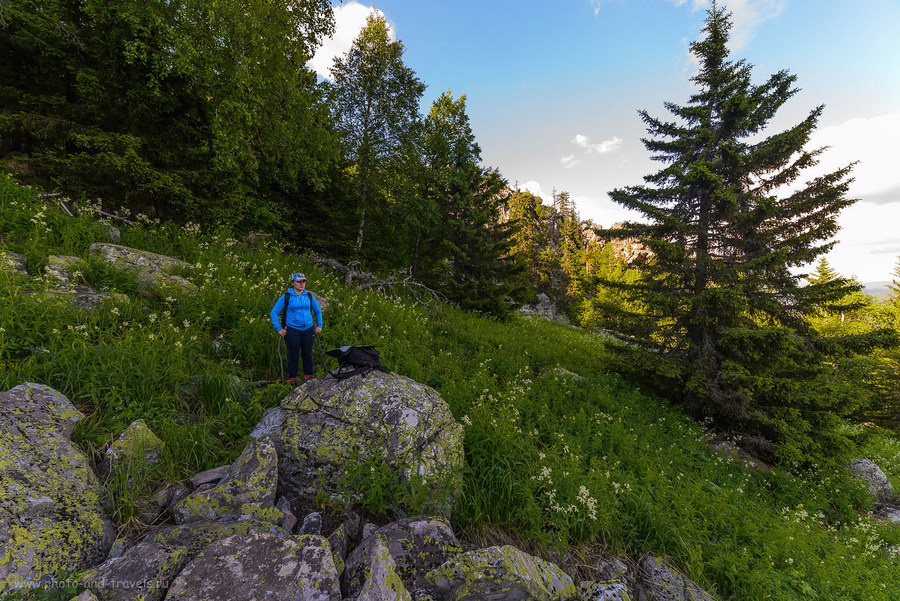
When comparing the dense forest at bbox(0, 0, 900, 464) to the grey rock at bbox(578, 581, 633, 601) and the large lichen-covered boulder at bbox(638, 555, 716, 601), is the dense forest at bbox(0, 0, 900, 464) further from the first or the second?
the grey rock at bbox(578, 581, 633, 601)

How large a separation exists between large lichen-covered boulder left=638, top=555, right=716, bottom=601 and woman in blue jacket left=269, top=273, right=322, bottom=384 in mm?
5579

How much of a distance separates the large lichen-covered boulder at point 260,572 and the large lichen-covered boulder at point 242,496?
1.60 feet

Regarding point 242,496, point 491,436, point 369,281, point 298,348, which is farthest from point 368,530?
point 369,281

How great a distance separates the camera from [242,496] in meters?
3.16

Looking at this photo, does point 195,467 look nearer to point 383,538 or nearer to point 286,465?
point 286,465

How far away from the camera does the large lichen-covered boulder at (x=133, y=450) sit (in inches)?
126

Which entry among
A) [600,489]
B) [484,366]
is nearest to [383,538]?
[600,489]

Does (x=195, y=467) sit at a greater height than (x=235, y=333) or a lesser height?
lesser

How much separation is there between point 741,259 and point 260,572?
12.1 meters

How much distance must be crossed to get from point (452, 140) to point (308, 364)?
54.3 feet

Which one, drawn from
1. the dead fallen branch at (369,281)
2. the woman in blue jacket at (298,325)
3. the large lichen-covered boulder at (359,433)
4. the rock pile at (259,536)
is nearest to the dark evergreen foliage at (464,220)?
the dead fallen branch at (369,281)

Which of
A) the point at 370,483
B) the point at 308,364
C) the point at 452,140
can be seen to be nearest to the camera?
the point at 370,483

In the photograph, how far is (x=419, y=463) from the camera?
3.84 metres

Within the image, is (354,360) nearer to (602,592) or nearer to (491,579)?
(491,579)
